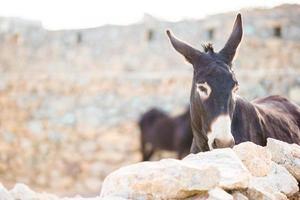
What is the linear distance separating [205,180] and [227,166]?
0.99 ft

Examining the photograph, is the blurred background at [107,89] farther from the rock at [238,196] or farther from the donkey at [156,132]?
the rock at [238,196]

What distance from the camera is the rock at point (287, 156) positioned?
10.7 feet

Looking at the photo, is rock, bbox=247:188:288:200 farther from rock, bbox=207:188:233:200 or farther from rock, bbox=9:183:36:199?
rock, bbox=9:183:36:199

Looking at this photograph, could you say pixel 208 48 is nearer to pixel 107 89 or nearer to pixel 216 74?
pixel 216 74

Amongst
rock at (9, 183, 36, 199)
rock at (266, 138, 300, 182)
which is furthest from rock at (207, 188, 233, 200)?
rock at (266, 138, 300, 182)

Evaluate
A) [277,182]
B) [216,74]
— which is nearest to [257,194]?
[277,182]

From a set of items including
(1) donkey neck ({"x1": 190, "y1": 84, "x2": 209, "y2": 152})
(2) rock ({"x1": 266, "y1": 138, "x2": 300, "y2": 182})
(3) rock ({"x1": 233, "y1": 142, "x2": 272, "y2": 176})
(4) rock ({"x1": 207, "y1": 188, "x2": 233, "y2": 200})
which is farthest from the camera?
(1) donkey neck ({"x1": 190, "y1": 84, "x2": 209, "y2": 152})

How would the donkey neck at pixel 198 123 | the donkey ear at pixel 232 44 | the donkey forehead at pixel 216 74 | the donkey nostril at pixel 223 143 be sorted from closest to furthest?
the donkey nostril at pixel 223 143
the donkey forehead at pixel 216 74
the donkey neck at pixel 198 123
the donkey ear at pixel 232 44

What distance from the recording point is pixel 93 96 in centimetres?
1373

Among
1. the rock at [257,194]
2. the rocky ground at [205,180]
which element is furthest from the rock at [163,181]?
the rock at [257,194]

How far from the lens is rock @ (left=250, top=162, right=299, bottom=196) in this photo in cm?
289

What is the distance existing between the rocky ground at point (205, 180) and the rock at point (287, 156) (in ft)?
0.10

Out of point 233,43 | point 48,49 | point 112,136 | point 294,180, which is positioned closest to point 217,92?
point 233,43

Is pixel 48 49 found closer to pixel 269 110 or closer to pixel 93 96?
pixel 93 96
